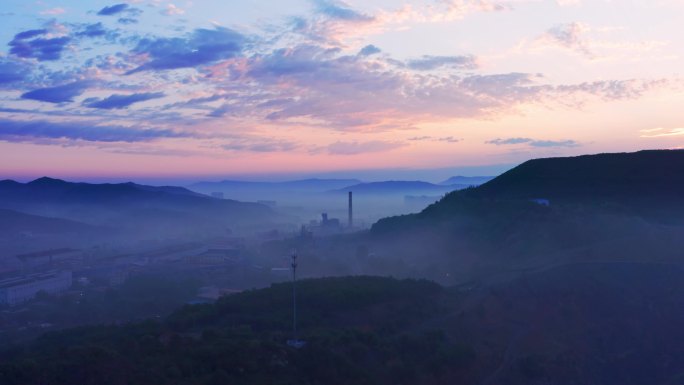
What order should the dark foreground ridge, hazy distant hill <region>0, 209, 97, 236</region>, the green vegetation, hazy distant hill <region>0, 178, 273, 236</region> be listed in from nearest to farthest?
the green vegetation, the dark foreground ridge, hazy distant hill <region>0, 209, 97, 236</region>, hazy distant hill <region>0, 178, 273, 236</region>

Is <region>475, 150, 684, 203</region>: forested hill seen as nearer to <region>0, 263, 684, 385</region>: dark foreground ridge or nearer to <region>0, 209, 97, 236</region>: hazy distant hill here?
<region>0, 263, 684, 385</region>: dark foreground ridge

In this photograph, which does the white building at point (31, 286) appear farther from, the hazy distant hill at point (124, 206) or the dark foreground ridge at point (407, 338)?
the hazy distant hill at point (124, 206)

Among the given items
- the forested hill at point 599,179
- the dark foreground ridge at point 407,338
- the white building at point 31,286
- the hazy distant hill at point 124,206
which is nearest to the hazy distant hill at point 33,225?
the hazy distant hill at point 124,206

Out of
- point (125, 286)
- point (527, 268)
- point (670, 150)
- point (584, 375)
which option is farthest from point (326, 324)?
point (670, 150)

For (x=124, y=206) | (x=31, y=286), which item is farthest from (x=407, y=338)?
(x=124, y=206)

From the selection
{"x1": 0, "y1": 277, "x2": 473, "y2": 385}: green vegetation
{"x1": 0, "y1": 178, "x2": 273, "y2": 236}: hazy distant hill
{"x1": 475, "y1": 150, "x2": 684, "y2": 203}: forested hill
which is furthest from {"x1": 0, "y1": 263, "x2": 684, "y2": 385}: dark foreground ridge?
{"x1": 0, "y1": 178, "x2": 273, "y2": 236}: hazy distant hill

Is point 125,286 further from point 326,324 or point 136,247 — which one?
point 136,247
